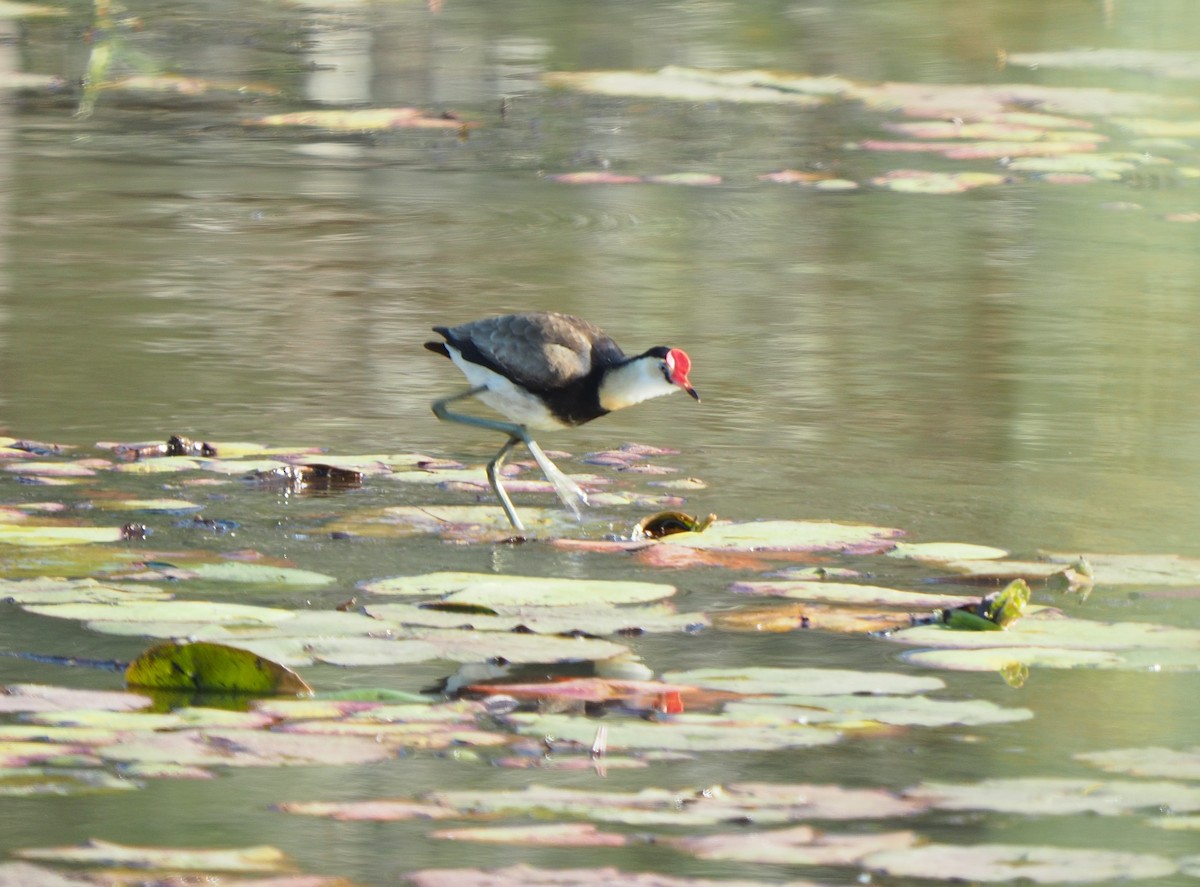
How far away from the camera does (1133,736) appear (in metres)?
4.15

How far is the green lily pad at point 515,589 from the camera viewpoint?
484 cm

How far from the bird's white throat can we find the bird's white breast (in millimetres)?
207

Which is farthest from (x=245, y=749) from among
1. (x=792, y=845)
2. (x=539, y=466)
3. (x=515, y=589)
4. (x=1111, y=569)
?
(x=539, y=466)

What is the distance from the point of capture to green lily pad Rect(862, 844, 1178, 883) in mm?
3340

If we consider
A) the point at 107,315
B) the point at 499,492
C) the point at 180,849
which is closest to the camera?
the point at 180,849

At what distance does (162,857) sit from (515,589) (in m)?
1.57

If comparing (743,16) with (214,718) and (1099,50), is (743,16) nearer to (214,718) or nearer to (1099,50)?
(1099,50)

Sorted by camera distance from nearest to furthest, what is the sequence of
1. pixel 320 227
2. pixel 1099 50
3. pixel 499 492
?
pixel 499 492, pixel 320 227, pixel 1099 50

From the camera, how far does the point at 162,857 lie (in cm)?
340

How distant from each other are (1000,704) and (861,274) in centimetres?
583

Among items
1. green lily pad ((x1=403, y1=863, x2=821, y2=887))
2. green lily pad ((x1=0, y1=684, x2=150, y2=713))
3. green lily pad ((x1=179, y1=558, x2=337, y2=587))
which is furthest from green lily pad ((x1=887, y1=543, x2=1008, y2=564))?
green lily pad ((x1=403, y1=863, x2=821, y2=887))

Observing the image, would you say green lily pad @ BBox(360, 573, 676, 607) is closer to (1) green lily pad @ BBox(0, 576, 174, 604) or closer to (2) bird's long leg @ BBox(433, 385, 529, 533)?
(1) green lily pad @ BBox(0, 576, 174, 604)

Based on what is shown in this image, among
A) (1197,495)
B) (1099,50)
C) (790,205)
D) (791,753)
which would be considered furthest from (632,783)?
(1099,50)

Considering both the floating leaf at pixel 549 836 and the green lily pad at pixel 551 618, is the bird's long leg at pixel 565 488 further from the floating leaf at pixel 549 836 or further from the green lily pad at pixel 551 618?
the floating leaf at pixel 549 836
